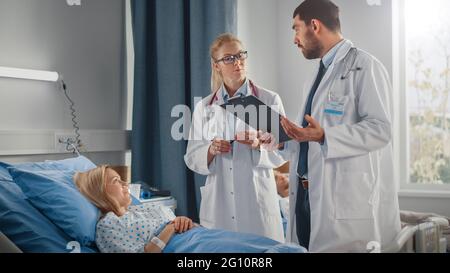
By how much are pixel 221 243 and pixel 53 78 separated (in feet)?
3.08

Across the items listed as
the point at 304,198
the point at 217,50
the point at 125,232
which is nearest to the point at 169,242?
Result: the point at 125,232

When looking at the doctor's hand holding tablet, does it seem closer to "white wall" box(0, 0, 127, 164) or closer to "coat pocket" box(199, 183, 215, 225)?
"coat pocket" box(199, 183, 215, 225)

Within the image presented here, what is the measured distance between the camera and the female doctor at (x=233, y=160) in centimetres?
180

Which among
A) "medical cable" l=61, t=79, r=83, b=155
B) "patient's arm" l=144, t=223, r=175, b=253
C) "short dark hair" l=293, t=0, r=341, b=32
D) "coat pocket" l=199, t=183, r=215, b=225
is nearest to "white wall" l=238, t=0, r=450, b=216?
"short dark hair" l=293, t=0, r=341, b=32

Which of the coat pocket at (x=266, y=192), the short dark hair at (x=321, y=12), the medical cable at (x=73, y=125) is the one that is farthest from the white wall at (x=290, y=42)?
the medical cable at (x=73, y=125)

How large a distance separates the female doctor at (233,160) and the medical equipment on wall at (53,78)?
20.6 inches

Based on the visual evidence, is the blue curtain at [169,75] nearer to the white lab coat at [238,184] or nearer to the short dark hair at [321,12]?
the white lab coat at [238,184]

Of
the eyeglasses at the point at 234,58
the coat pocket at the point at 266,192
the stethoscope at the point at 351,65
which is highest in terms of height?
the eyeglasses at the point at 234,58

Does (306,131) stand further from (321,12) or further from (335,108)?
(321,12)

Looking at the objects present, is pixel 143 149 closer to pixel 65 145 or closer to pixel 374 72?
pixel 65 145

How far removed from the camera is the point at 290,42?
1796 mm

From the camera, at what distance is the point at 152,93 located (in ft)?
6.74

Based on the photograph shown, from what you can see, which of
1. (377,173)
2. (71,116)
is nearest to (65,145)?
(71,116)
